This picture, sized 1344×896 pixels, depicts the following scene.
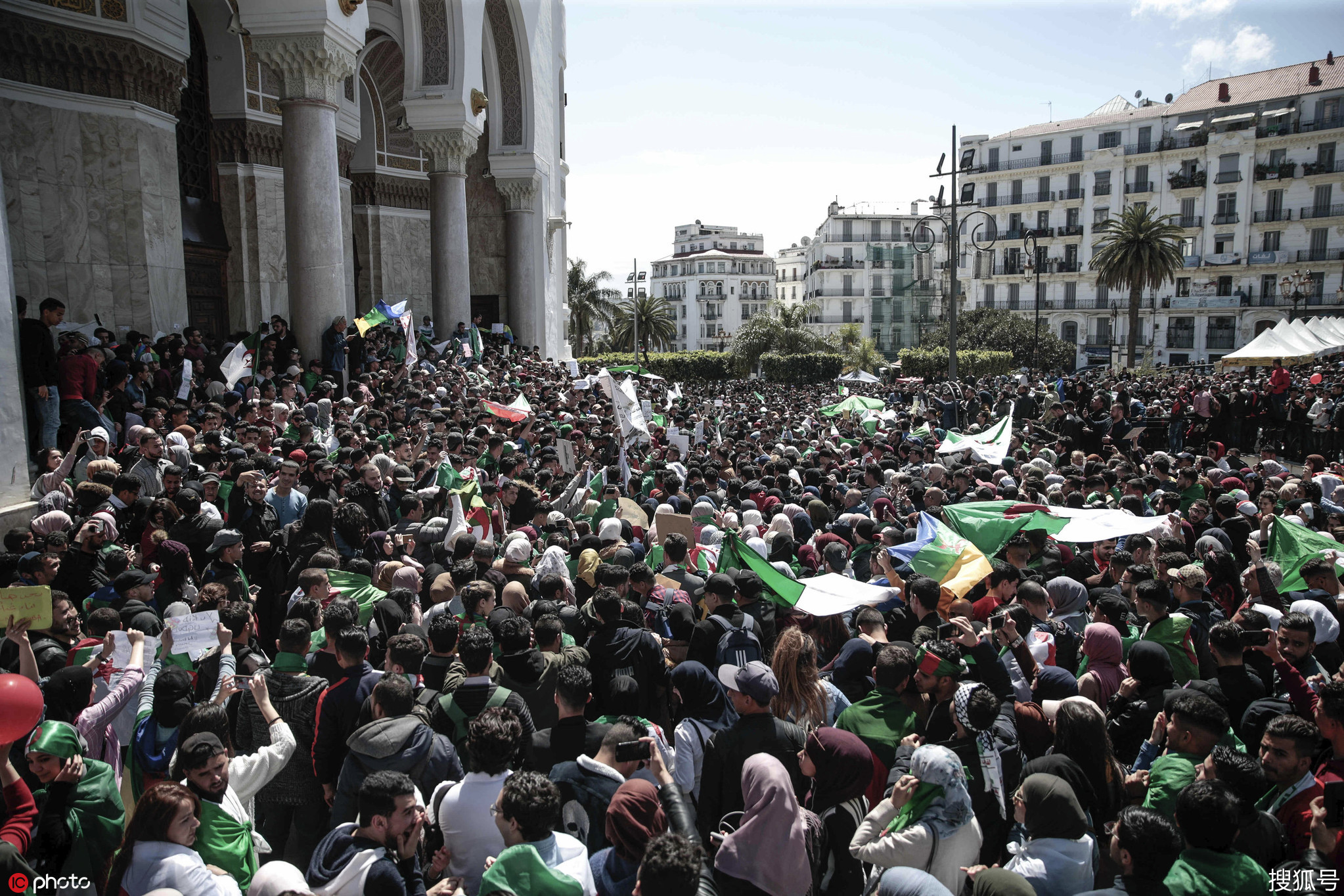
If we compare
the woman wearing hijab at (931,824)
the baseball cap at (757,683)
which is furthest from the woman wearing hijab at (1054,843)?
the baseball cap at (757,683)

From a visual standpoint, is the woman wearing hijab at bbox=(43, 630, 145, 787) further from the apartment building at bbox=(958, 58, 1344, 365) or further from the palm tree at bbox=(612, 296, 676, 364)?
the palm tree at bbox=(612, 296, 676, 364)

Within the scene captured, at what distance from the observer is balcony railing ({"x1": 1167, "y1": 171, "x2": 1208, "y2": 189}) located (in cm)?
5441

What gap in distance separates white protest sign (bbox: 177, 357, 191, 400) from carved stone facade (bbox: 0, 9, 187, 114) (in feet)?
17.0

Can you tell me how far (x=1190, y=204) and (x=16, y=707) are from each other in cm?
6549

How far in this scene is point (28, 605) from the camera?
4.32 metres

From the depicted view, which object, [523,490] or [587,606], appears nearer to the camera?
[587,606]

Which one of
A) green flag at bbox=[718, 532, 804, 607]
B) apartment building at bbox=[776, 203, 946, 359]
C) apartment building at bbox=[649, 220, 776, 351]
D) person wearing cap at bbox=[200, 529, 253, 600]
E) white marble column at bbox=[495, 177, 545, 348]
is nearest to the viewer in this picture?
person wearing cap at bbox=[200, 529, 253, 600]

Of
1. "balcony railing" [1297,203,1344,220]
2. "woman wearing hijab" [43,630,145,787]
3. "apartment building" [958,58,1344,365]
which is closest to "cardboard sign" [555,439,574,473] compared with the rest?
"woman wearing hijab" [43,630,145,787]

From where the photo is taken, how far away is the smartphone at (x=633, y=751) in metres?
3.54

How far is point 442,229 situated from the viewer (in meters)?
21.4

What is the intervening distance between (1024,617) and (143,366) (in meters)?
9.86

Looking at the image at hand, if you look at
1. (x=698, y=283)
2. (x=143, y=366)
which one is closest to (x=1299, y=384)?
(x=143, y=366)

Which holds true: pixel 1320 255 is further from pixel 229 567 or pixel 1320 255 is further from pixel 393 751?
pixel 393 751

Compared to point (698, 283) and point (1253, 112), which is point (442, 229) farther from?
point (698, 283)
